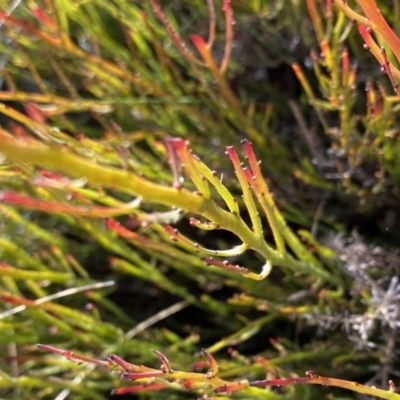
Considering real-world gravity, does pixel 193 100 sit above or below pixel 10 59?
below

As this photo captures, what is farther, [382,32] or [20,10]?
[20,10]

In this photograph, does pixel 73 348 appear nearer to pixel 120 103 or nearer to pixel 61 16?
pixel 120 103

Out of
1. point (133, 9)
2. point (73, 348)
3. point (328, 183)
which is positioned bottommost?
point (73, 348)

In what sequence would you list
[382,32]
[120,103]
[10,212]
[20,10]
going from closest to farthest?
[382,32], [10,212], [120,103], [20,10]

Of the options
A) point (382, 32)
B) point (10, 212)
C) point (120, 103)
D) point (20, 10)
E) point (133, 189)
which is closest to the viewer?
point (133, 189)

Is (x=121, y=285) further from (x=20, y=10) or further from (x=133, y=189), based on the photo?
(x=133, y=189)

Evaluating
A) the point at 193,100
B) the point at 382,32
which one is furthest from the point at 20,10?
the point at 382,32

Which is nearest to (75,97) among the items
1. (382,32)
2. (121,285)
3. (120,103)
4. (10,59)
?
(120,103)
